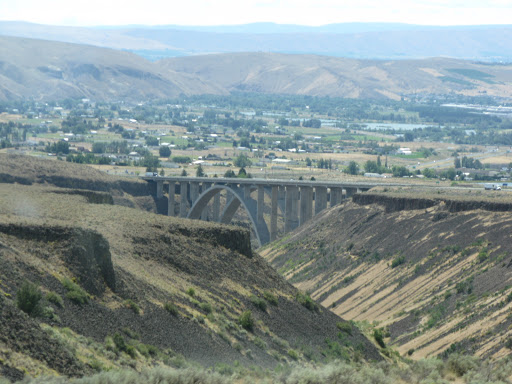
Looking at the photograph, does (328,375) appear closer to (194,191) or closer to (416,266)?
(416,266)

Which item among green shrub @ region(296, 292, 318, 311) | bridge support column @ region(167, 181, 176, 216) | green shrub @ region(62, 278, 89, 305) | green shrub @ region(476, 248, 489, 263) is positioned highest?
green shrub @ region(62, 278, 89, 305)

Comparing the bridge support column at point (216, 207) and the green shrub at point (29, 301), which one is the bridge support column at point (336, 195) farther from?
the green shrub at point (29, 301)

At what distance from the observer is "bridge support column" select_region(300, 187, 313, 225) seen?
120 meters

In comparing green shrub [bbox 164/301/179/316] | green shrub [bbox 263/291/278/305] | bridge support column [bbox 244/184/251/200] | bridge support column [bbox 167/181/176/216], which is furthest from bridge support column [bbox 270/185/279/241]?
green shrub [bbox 164/301/179/316]

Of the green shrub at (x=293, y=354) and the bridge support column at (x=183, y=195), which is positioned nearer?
the green shrub at (x=293, y=354)

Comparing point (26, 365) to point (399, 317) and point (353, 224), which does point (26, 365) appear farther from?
point (353, 224)

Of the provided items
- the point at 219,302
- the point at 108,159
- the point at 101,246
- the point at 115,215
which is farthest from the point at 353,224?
the point at 108,159

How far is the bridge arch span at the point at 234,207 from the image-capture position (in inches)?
5015

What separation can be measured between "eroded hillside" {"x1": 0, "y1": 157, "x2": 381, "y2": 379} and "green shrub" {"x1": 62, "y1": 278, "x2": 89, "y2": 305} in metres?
0.05

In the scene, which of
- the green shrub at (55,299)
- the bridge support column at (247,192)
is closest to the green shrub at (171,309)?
the green shrub at (55,299)

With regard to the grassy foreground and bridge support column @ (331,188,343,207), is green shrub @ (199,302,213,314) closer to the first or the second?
the grassy foreground

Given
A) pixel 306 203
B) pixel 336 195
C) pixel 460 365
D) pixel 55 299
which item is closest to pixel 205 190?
pixel 306 203

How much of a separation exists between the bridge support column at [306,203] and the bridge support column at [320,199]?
1086mm

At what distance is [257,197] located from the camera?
13188cm
